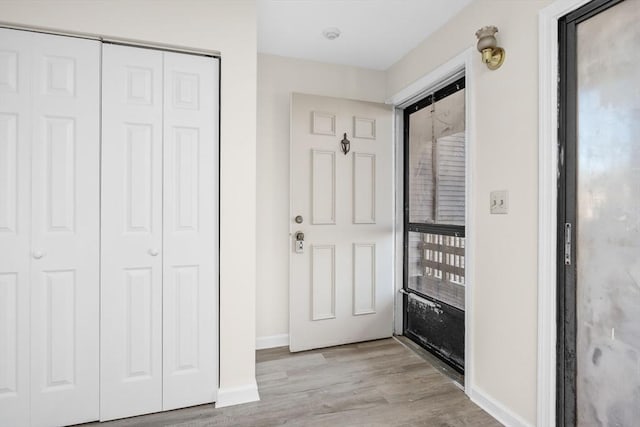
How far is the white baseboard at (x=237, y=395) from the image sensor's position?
1.90 metres

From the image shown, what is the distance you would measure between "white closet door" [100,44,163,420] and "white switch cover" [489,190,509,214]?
1.84 m

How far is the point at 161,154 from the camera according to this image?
1822 mm

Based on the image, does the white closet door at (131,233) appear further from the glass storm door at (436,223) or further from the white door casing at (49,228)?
the glass storm door at (436,223)

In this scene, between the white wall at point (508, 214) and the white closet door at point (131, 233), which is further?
the white closet door at point (131, 233)

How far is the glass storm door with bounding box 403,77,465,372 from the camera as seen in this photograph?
92.7 inches

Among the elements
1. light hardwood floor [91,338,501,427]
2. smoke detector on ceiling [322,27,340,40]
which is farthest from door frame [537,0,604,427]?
smoke detector on ceiling [322,27,340,40]

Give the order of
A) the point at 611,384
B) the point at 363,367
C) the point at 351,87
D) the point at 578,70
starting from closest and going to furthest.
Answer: the point at 611,384 < the point at 578,70 < the point at 363,367 < the point at 351,87

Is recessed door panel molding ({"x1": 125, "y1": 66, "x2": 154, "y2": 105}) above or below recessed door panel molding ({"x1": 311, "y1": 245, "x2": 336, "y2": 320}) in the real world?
above

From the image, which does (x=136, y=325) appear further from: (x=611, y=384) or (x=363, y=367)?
(x=611, y=384)

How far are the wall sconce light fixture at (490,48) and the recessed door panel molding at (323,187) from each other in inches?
51.1

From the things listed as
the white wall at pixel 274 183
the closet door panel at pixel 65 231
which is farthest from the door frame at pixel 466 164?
the closet door panel at pixel 65 231

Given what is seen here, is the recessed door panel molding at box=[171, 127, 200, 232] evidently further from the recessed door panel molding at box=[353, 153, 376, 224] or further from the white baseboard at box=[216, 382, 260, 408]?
the recessed door panel molding at box=[353, 153, 376, 224]

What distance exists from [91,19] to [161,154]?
0.74 m

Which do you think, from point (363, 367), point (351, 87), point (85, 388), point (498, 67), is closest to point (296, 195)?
point (351, 87)
